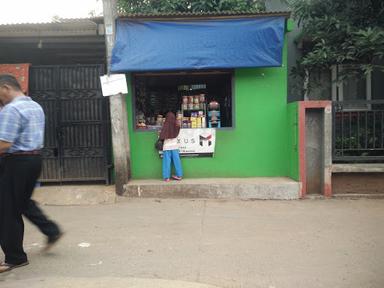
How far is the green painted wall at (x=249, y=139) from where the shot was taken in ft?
28.2

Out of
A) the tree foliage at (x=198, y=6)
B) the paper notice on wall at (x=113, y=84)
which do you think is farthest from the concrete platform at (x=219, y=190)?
the tree foliage at (x=198, y=6)

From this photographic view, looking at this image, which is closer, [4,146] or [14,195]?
[4,146]

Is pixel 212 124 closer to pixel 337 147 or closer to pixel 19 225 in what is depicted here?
pixel 337 147

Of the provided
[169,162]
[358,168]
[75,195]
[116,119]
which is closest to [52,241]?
A: [75,195]

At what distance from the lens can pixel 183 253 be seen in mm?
5328

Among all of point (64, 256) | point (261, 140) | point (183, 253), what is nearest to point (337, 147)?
point (261, 140)

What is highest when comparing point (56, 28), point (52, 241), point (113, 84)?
point (56, 28)

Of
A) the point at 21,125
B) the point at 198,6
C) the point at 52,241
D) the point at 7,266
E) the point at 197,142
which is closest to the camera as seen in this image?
the point at 21,125

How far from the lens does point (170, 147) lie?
27.5 ft

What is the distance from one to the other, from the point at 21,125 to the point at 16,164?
1.22ft

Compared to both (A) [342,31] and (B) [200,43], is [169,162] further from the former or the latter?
(A) [342,31]

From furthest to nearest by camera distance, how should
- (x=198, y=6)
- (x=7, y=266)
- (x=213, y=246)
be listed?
(x=198, y=6)
(x=213, y=246)
(x=7, y=266)

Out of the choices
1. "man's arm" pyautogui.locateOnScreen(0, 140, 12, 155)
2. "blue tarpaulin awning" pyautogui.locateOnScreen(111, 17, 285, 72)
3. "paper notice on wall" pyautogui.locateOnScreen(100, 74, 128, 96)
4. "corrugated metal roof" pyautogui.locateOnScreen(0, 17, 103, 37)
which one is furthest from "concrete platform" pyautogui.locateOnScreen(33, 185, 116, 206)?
"man's arm" pyautogui.locateOnScreen(0, 140, 12, 155)

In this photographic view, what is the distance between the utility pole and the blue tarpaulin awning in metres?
0.18
